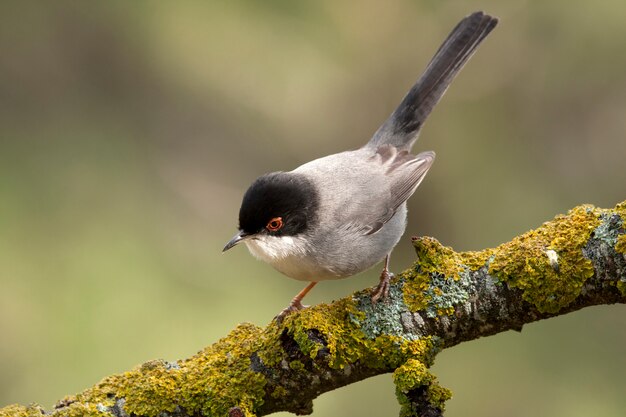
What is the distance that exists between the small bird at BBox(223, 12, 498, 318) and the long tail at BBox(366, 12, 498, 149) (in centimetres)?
22

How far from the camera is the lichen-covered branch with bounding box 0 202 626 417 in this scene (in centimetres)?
329

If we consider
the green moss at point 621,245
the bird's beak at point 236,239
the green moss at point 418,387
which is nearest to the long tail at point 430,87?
the bird's beak at point 236,239

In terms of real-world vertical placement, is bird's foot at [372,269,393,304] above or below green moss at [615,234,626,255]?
above

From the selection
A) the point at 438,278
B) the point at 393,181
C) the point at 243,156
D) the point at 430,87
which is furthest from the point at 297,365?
the point at 243,156

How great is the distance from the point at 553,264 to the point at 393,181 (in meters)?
1.65

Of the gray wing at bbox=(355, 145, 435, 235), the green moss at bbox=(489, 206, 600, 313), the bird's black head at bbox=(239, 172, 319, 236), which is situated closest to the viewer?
the green moss at bbox=(489, 206, 600, 313)

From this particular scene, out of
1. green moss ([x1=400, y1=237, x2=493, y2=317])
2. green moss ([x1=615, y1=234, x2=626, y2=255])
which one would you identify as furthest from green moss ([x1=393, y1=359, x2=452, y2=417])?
green moss ([x1=615, y1=234, x2=626, y2=255])

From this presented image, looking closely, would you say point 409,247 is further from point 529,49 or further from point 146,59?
point 146,59

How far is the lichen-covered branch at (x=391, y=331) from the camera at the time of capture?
10.8 ft

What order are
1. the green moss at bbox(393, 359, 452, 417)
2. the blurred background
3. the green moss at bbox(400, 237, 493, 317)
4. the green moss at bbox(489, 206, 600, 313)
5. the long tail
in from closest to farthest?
the green moss at bbox(393, 359, 452, 417) → the green moss at bbox(489, 206, 600, 313) → the green moss at bbox(400, 237, 493, 317) → the long tail → the blurred background

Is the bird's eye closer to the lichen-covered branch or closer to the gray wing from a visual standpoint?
the gray wing

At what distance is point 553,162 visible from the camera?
800 cm

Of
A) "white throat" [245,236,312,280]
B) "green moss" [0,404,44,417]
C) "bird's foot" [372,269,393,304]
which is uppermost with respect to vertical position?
"white throat" [245,236,312,280]

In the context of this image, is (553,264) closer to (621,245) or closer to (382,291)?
(621,245)
